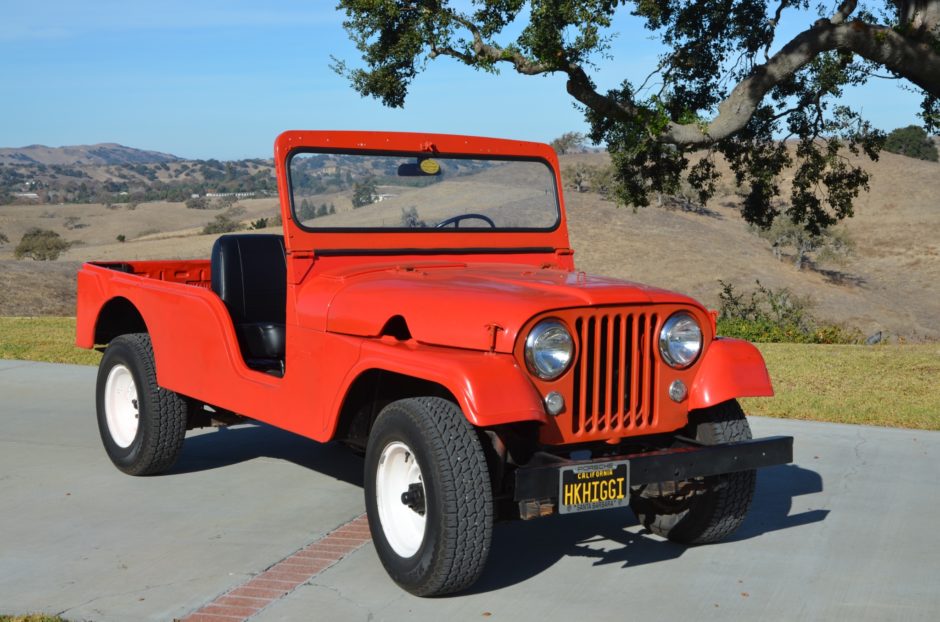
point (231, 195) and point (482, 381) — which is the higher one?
point (231, 195)

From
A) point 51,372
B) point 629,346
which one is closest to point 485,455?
point 629,346

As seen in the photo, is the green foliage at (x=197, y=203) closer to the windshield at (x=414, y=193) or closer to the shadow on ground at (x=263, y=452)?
the shadow on ground at (x=263, y=452)

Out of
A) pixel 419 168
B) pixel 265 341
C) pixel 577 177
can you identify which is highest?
pixel 577 177

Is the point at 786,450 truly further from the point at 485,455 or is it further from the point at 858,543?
the point at 485,455

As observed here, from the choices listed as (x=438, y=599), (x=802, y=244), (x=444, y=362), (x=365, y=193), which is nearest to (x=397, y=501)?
(x=438, y=599)

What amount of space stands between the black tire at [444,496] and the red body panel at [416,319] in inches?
5.8

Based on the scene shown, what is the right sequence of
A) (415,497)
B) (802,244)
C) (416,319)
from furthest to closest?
(802,244), (416,319), (415,497)

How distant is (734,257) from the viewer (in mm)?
29391

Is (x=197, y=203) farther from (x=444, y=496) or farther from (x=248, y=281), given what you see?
(x=444, y=496)

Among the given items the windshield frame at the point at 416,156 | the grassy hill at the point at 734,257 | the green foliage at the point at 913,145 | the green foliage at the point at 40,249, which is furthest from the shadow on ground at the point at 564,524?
the green foliage at the point at 913,145

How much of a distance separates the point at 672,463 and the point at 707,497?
0.62 m

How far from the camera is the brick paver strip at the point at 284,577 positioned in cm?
406

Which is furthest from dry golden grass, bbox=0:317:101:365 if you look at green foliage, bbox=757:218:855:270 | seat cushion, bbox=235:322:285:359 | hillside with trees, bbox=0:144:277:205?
hillside with trees, bbox=0:144:277:205

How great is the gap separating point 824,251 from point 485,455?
29668mm
